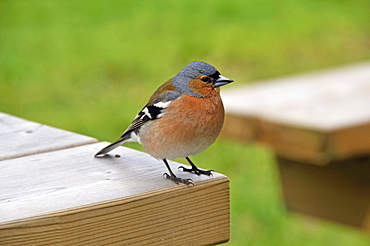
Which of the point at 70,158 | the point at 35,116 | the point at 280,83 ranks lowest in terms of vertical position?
the point at 35,116

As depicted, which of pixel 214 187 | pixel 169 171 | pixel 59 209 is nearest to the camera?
pixel 59 209

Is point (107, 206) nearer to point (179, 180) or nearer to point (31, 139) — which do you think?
point (179, 180)

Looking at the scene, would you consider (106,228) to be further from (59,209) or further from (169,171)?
(169,171)

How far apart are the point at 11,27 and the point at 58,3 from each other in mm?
1214

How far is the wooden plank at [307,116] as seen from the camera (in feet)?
12.9

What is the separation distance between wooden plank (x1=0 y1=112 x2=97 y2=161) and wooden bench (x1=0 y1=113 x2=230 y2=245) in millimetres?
96

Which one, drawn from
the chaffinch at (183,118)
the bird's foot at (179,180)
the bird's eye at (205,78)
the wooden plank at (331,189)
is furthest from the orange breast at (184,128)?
A: the wooden plank at (331,189)

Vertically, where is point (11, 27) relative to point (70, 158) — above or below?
below

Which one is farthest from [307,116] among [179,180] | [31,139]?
[179,180]

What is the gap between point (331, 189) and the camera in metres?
4.65

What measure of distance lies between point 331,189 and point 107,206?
2918mm

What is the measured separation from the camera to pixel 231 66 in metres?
9.34

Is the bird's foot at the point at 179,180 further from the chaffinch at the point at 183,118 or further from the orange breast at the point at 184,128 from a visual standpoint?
the orange breast at the point at 184,128

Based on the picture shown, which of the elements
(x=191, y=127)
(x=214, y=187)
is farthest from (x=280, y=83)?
(x=214, y=187)
